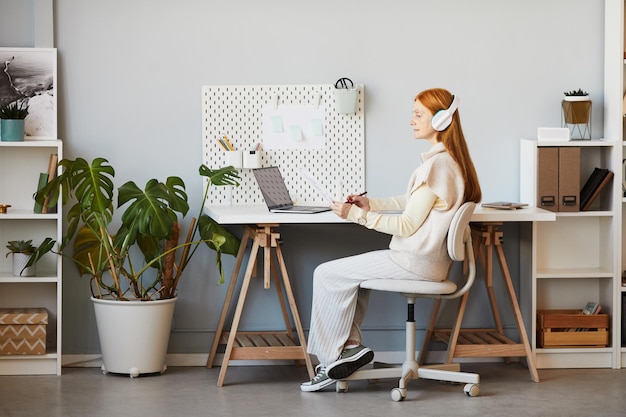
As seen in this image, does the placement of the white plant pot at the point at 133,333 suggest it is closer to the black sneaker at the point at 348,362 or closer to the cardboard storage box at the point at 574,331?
the black sneaker at the point at 348,362

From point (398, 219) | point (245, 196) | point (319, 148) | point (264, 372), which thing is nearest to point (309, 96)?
point (319, 148)

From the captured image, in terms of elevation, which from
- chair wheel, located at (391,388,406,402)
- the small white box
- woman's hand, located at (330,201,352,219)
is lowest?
chair wheel, located at (391,388,406,402)

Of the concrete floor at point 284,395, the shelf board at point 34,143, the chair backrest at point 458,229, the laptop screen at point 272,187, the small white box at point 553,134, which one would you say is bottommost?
the concrete floor at point 284,395

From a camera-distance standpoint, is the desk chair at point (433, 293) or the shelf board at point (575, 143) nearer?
the desk chair at point (433, 293)

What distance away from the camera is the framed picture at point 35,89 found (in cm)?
497

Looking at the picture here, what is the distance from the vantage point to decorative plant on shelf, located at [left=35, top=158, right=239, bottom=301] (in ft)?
15.2

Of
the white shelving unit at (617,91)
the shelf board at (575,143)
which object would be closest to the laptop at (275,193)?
the shelf board at (575,143)

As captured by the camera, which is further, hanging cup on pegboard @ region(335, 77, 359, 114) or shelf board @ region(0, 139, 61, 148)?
hanging cup on pegboard @ region(335, 77, 359, 114)

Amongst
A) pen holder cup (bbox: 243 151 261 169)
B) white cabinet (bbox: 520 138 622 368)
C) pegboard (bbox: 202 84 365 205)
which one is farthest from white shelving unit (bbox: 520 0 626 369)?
pen holder cup (bbox: 243 151 261 169)

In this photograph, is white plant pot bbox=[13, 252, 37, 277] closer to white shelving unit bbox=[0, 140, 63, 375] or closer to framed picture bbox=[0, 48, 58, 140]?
white shelving unit bbox=[0, 140, 63, 375]

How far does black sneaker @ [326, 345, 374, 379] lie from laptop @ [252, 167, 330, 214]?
0.69 m

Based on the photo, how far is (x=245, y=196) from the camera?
5129 millimetres

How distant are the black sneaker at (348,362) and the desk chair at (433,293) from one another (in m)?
0.05

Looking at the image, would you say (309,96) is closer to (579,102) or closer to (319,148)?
(319,148)
